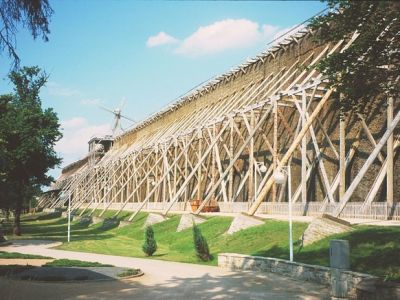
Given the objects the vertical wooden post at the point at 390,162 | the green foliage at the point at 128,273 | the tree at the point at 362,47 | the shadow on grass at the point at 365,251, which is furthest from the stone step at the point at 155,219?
the tree at the point at 362,47

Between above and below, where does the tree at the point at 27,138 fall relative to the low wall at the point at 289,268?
above

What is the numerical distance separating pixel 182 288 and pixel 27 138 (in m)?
28.8

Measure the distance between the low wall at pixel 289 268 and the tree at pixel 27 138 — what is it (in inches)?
896

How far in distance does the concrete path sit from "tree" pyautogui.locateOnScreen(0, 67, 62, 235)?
22.8 meters

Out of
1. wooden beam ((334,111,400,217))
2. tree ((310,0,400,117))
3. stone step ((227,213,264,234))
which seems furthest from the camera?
stone step ((227,213,264,234))

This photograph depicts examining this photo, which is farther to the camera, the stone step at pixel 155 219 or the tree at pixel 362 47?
the stone step at pixel 155 219

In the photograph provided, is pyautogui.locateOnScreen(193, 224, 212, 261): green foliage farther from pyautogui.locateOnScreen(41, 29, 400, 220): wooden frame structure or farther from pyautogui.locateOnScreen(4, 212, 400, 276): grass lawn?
pyautogui.locateOnScreen(41, 29, 400, 220): wooden frame structure

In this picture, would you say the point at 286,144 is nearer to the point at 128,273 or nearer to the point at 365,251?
the point at 365,251

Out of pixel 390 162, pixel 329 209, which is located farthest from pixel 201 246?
pixel 390 162

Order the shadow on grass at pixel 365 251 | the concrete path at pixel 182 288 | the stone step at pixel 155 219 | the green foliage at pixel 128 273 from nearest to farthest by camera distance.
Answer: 1. the concrete path at pixel 182 288
2. the shadow on grass at pixel 365 251
3. the green foliage at pixel 128 273
4. the stone step at pixel 155 219

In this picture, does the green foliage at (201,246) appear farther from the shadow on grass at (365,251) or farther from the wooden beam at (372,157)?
the wooden beam at (372,157)

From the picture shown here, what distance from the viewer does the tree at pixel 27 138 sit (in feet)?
122

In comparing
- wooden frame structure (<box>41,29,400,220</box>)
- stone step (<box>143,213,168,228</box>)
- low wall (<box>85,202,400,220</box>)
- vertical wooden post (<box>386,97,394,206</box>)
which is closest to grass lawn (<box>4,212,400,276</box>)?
stone step (<box>143,213,168,228</box>)

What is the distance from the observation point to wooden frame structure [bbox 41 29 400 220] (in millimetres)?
22969
